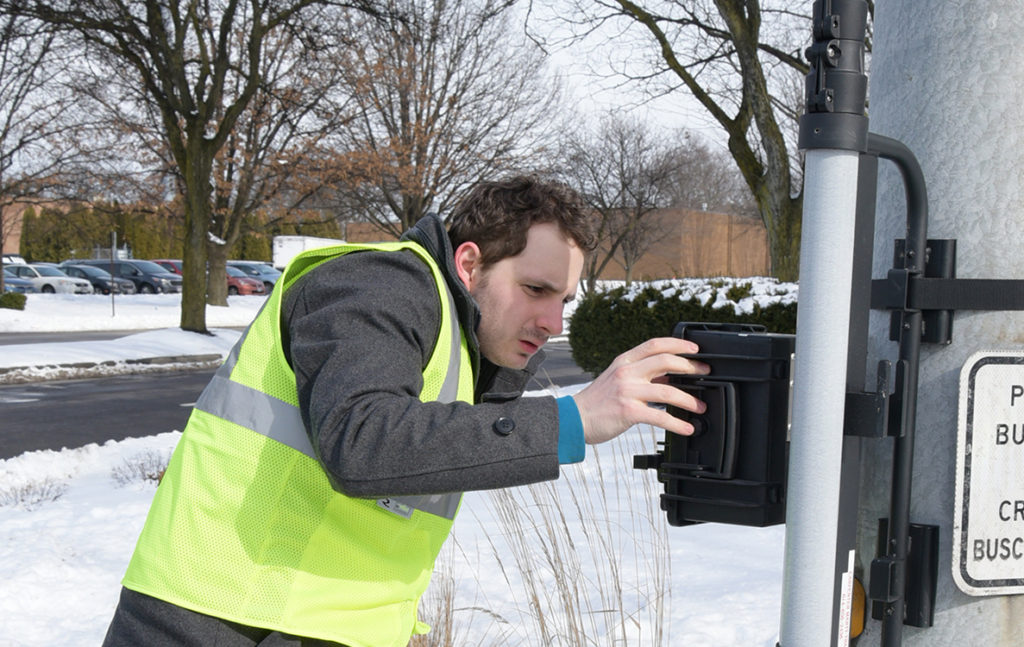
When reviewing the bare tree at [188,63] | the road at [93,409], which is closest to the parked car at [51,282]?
the bare tree at [188,63]

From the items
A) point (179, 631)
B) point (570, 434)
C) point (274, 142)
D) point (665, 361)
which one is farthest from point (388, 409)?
point (274, 142)

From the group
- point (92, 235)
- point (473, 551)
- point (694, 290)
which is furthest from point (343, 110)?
point (473, 551)

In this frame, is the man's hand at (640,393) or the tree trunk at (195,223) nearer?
the man's hand at (640,393)

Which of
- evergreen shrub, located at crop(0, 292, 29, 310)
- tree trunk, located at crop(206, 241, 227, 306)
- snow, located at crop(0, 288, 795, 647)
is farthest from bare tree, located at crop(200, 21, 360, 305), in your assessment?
snow, located at crop(0, 288, 795, 647)

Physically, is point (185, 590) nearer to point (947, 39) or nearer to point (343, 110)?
point (947, 39)

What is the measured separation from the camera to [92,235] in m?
39.0

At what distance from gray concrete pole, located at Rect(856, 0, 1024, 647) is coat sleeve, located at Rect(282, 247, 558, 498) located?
20.1 inches

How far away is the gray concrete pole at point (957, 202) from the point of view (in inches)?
54.4

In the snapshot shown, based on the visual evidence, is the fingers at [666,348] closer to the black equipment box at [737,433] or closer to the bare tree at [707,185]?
the black equipment box at [737,433]

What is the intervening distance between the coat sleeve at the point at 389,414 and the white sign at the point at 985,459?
56 centimetres

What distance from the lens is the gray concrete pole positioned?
1.38m

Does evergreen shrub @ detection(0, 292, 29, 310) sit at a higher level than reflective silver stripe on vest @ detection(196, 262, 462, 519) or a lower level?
lower

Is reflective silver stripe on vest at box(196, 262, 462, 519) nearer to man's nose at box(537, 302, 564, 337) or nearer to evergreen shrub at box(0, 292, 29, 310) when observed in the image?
man's nose at box(537, 302, 564, 337)

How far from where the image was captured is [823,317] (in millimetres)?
1207
